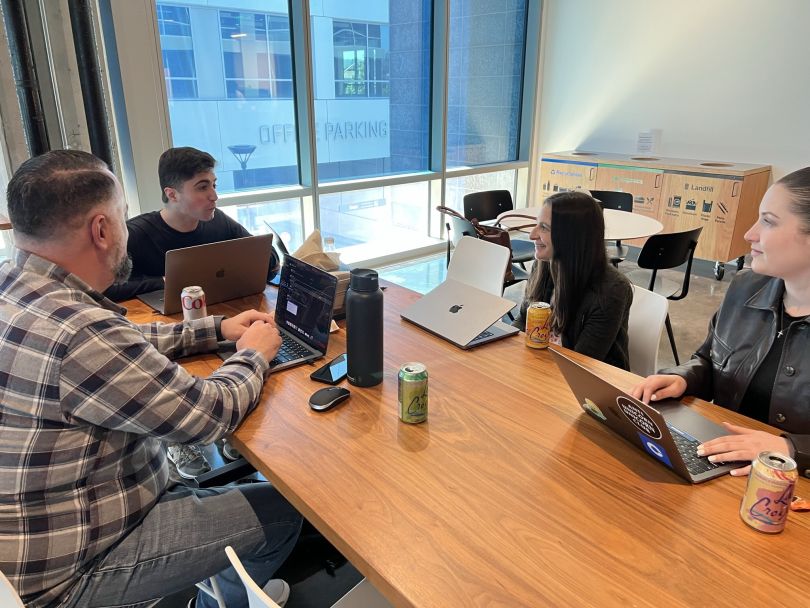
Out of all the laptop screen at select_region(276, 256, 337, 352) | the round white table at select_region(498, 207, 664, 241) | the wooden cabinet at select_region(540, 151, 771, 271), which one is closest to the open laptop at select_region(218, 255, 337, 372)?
the laptop screen at select_region(276, 256, 337, 352)

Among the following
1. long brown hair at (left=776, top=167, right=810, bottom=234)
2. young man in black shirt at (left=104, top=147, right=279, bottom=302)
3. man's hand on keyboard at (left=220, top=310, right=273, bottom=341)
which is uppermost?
long brown hair at (left=776, top=167, right=810, bottom=234)

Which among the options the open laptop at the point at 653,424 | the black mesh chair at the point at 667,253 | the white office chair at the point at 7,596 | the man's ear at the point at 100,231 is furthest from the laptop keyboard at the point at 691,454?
the black mesh chair at the point at 667,253

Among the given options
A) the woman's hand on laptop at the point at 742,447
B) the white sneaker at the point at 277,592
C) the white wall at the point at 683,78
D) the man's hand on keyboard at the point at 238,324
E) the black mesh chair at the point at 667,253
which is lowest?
the white sneaker at the point at 277,592

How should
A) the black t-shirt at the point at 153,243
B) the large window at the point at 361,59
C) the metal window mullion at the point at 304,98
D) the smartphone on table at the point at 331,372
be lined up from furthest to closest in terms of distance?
the large window at the point at 361,59, the metal window mullion at the point at 304,98, the black t-shirt at the point at 153,243, the smartphone on table at the point at 331,372

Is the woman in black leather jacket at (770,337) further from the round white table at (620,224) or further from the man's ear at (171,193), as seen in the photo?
the man's ear at (171,193)

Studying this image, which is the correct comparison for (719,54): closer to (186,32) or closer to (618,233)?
(618,233)

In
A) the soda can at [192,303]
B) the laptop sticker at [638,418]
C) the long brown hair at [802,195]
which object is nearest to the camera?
the laptop sticker at [638,418]

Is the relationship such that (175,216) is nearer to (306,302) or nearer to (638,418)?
(306,302)

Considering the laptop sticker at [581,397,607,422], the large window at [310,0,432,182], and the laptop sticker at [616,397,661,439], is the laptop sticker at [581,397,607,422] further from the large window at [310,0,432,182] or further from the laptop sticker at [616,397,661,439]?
the large window at [310,0,432,182]

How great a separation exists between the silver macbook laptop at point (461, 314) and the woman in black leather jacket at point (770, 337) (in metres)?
0.48

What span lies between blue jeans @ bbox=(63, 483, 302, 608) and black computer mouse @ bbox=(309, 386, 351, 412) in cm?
26

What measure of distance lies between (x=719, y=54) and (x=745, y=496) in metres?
5.03

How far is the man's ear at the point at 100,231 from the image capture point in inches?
48.6

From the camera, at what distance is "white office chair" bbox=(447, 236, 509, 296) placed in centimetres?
268
